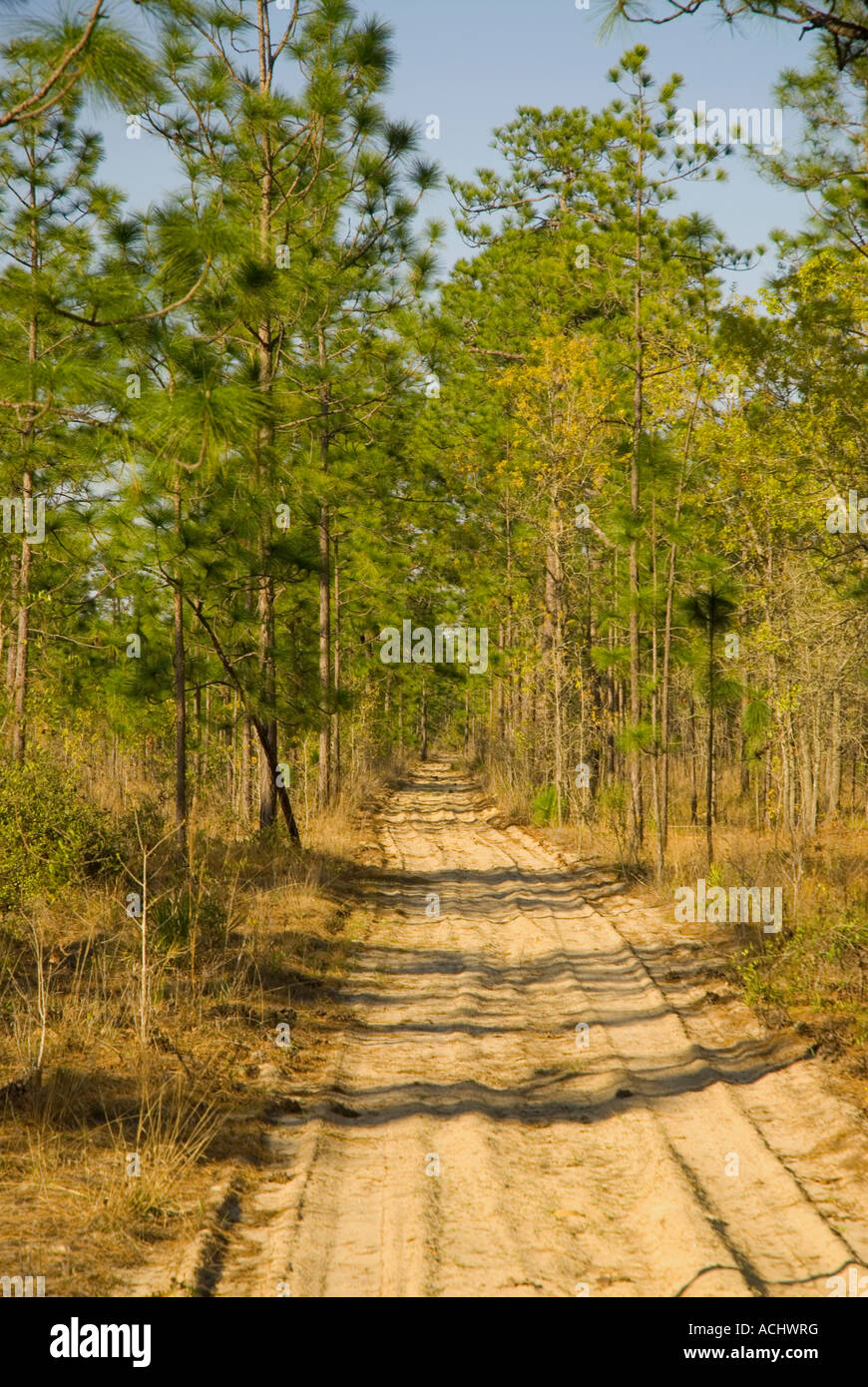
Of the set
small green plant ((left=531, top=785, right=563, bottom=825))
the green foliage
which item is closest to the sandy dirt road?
the green foliage

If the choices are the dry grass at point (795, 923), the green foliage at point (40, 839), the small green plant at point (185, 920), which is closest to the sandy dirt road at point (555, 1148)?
the dry grass at point (795, 923)

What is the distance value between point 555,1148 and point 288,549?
24.5 ft

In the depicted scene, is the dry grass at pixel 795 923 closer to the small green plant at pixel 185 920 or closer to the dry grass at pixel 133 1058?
→ the dry grass at pixel 133 1058

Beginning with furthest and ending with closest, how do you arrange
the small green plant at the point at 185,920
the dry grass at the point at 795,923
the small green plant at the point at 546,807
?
the small green plant at the point at 546,807, the small green plant at the point at 185,920, the dry grass at the point at 795,923

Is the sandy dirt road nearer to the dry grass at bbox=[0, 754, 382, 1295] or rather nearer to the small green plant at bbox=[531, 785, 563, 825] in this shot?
the dry grass at bbox=[0, 754, 382, 1295]

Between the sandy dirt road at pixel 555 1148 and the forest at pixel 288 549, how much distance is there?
1.39 feet

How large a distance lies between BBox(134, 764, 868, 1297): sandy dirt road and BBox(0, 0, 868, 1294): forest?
424 mm

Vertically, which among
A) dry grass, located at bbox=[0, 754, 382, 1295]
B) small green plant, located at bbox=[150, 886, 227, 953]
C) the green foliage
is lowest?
dry grass, located at bbox=[0, 754, 382, 1295]

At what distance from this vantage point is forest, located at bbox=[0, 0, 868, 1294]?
5.86m

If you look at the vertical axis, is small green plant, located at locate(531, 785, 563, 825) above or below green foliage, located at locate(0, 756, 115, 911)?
below

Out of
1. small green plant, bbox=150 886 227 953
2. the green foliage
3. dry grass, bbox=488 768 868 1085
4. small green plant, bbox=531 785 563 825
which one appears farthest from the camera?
small green plant, bbox=531 785 563 825

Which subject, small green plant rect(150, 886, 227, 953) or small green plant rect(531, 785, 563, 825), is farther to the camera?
small green plant rect(531, 785, 563, 825)

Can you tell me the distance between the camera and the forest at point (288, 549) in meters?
5.86

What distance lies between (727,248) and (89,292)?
8.55 m
